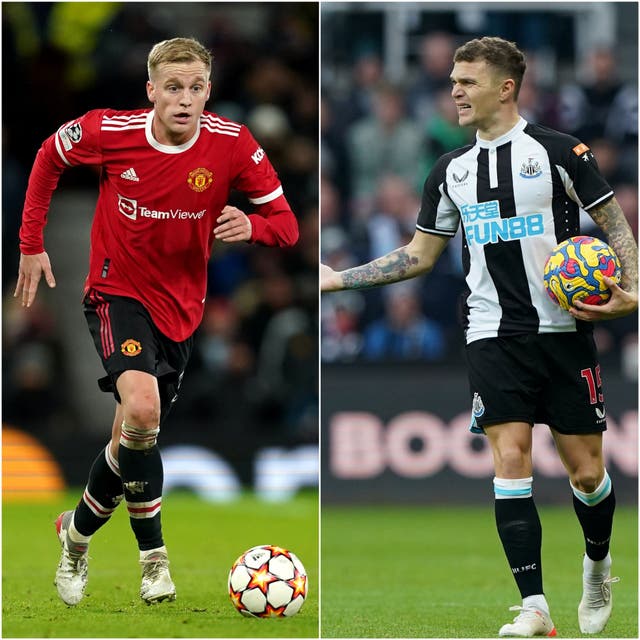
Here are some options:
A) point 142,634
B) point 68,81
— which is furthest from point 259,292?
point 142,634

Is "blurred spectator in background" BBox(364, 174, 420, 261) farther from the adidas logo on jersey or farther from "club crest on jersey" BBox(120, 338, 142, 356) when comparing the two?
"club crest on jersey" BBox(120, 338, 142, 356)

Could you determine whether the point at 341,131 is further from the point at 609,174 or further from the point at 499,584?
the point at 499,584

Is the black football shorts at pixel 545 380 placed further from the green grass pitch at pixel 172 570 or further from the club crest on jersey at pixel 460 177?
the green grass pitch at pixel 172 570

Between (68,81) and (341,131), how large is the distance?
323cm

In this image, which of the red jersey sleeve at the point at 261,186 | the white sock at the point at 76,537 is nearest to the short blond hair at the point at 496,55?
the red jersey sleeve at the point at 261,186

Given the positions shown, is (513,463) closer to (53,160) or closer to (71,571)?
(71,571)

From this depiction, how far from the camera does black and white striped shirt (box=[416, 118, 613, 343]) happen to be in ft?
19.5

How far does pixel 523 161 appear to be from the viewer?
599 centimetres

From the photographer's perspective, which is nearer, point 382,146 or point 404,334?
point 404,334

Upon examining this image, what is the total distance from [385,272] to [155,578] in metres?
1.90

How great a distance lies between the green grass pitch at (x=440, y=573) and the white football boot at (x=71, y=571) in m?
1.23

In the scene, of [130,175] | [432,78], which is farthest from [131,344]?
[432,78]

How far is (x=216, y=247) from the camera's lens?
1477 cm

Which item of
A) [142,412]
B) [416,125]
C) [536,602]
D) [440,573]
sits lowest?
[440,573]
